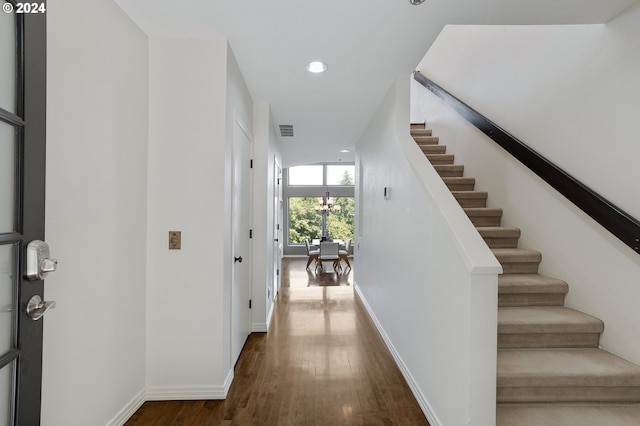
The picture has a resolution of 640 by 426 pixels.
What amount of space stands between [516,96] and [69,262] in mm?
3610

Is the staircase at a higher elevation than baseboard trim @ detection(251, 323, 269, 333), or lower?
higher

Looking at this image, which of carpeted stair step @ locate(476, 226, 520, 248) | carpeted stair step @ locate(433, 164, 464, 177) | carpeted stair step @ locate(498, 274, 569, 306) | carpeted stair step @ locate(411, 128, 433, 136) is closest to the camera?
carpeted stair step @ locate(498, 274, 569, 306)

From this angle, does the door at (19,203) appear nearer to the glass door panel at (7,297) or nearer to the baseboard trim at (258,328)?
the glass door panel at (7,297)

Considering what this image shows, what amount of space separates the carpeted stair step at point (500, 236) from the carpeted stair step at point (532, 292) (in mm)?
508

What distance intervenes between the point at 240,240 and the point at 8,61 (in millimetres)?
1989

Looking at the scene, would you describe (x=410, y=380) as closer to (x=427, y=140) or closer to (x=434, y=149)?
(x=434, y=149)

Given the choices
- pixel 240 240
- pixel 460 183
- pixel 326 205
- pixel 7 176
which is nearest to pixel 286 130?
pixel 240 240

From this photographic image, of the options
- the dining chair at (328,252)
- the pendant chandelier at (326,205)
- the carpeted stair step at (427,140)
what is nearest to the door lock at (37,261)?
the carpeted stair step at (427,140)

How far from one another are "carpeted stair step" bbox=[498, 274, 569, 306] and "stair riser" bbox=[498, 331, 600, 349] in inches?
12.4

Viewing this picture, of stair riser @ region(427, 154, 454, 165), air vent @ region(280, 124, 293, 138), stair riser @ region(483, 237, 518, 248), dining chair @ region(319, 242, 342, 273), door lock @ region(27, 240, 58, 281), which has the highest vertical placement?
air vent @ region(280, 124, 293, 138)

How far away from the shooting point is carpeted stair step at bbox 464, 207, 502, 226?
307 centimetres

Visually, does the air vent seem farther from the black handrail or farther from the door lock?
the door lock

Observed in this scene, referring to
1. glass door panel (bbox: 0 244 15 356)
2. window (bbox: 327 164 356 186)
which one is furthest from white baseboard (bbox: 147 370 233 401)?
window (bbox: 327 164 356 186)

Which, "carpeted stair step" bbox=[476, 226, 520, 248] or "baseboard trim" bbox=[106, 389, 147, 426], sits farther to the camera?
"carpeted stair step" bbox=[476, 226, 520, 248]
